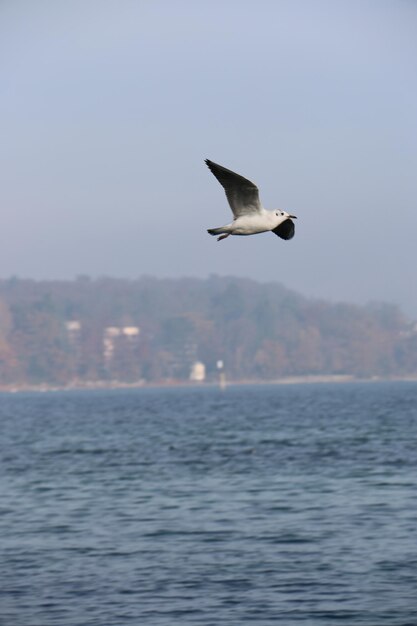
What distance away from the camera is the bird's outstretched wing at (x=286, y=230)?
611 inches

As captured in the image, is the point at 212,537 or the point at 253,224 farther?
the point at 212,537

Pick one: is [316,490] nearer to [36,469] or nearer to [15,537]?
[15,537]

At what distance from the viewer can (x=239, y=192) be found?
587 inches

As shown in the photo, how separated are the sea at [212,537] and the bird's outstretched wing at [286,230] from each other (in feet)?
24.7

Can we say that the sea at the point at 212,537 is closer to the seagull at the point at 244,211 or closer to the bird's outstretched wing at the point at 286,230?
the bird's outstretched wing at the point at 286,230

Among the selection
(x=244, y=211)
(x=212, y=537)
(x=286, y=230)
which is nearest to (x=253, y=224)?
(x=244, y=211)

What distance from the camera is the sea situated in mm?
22062

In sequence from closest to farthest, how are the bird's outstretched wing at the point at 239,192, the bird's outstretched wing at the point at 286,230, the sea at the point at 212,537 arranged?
1. the bird's outstretched wing at the point at 239,192
2. the bird's outstretched wing at the point at 286,230
3. the sea at the point at 212,537

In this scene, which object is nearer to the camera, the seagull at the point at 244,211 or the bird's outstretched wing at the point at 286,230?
the seagull at the point at 244,211

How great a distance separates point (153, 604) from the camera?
22.4m

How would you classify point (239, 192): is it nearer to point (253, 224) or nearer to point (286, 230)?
point (253, 224)

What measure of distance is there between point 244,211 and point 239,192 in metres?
0.22

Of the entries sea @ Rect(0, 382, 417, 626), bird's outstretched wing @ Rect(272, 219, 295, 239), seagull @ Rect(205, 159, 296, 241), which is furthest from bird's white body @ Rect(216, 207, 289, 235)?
sea @ Rect(0, 382, 417, 626)

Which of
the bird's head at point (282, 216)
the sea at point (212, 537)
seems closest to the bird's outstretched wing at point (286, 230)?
the bird's head at point (282, 216)
